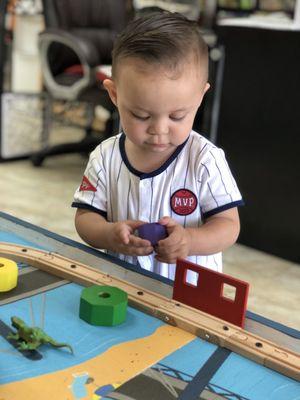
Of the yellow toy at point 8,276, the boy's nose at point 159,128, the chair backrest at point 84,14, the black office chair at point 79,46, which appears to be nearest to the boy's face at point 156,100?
the boy's nose at point 159,128

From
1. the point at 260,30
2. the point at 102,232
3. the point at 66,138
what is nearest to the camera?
the point at 102,232

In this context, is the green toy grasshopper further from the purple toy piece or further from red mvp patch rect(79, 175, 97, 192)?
red mvp patch rect(79, 175, 97, 192)

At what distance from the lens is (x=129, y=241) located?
72cm

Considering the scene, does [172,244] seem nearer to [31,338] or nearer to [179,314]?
[179,314]

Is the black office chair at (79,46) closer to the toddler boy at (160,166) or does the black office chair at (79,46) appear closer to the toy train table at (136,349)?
the toddler boy at (160,166)

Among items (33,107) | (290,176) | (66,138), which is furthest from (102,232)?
(66,138)

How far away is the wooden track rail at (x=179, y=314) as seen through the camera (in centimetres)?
57

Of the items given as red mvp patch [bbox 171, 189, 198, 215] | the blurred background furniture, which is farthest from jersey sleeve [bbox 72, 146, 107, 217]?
the blurred background furniture

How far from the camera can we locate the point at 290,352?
58 centimetres

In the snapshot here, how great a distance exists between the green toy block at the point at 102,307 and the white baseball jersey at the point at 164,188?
227 millimetres

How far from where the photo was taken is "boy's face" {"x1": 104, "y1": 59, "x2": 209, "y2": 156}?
69 centimetres

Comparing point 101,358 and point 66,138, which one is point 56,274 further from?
point 66,138

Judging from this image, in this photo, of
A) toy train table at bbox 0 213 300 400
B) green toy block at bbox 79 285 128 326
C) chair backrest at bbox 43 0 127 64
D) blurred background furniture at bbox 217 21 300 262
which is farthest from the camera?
chair backrest at bbox 43 0 127 64

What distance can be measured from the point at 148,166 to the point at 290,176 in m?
1.05
